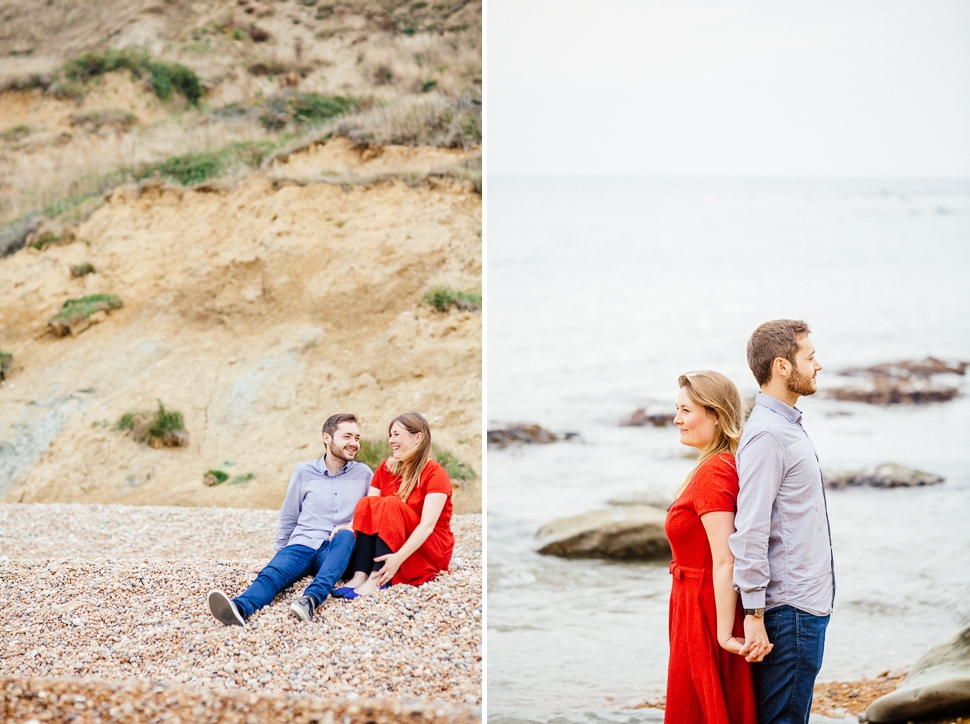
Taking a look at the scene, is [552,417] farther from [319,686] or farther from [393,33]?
[319,686]

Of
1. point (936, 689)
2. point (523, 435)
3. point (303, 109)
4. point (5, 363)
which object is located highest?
point (303, 109)

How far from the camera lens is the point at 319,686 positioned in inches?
114

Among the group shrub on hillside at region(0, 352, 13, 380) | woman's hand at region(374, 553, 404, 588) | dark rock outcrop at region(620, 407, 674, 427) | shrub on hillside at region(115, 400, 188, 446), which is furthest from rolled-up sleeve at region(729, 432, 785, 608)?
dark rock outcrop at region(620, 407, 674, 427)

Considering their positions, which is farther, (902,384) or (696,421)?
(902,384)

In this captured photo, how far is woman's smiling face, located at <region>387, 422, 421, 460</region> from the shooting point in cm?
324

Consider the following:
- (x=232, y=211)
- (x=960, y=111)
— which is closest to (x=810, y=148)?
(x=960, y=111)

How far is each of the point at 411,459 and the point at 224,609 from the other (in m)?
0.85

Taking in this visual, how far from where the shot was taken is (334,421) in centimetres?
338

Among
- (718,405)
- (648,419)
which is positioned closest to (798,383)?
(718,405)

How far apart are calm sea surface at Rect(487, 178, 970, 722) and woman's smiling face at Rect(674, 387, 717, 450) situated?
68.3 inches

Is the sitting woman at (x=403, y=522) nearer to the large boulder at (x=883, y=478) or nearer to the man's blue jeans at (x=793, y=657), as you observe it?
the man's blue jeans at (x=793, y=657)

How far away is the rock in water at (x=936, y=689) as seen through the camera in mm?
2727

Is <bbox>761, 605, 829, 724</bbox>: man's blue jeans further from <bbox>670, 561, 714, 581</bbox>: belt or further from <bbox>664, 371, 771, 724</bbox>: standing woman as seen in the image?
<bbox>670, 561, 714, 581</bbox>: belt

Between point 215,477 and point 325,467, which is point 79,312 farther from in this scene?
point 325,467
